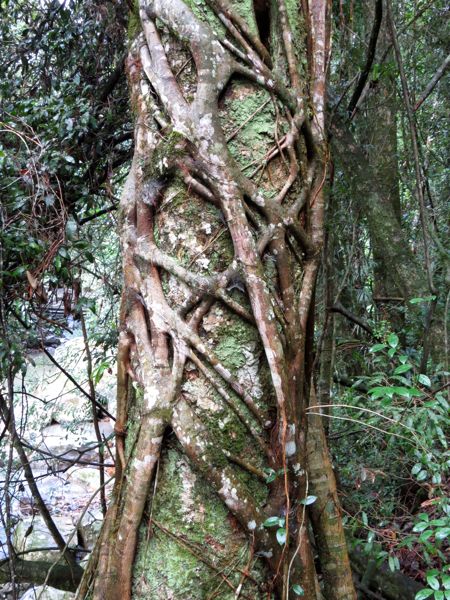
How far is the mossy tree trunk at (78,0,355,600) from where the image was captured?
141 centimetres

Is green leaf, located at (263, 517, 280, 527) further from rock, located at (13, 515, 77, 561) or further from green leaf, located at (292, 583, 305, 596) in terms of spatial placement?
rock, located at (13, 515, 77, 561)

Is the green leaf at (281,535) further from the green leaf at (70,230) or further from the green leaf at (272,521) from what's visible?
the green leaf at (70,230)

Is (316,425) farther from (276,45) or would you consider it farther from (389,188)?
(389,188)

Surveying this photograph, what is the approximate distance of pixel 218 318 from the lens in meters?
1.49

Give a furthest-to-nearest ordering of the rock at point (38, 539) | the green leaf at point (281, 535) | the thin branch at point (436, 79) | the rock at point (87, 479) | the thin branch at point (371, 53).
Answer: the rock at point (87, 479), the rock at point (38, 539), the thin branch at point (436, 79), the thin branch at point (371, 53), the green leaf at point (281, 535)

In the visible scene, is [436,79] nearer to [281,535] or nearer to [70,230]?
[70,230]

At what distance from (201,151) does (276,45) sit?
1.63 feet

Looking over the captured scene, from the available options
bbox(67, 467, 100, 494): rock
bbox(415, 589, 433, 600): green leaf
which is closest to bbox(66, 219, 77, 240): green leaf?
bbox(415, 589, 433, 600): green leaf

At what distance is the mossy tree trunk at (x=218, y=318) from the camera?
141cm

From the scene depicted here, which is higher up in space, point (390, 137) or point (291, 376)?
point (390, 137)

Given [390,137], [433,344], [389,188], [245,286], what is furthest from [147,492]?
[390,137]

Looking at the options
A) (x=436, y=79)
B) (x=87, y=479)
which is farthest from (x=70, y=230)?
(x=87, y=479)

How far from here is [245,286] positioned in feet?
4.83

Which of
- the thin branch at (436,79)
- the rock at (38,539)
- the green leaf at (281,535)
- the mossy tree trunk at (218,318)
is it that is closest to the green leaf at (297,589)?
the mossy tree trunk at (218,318)
